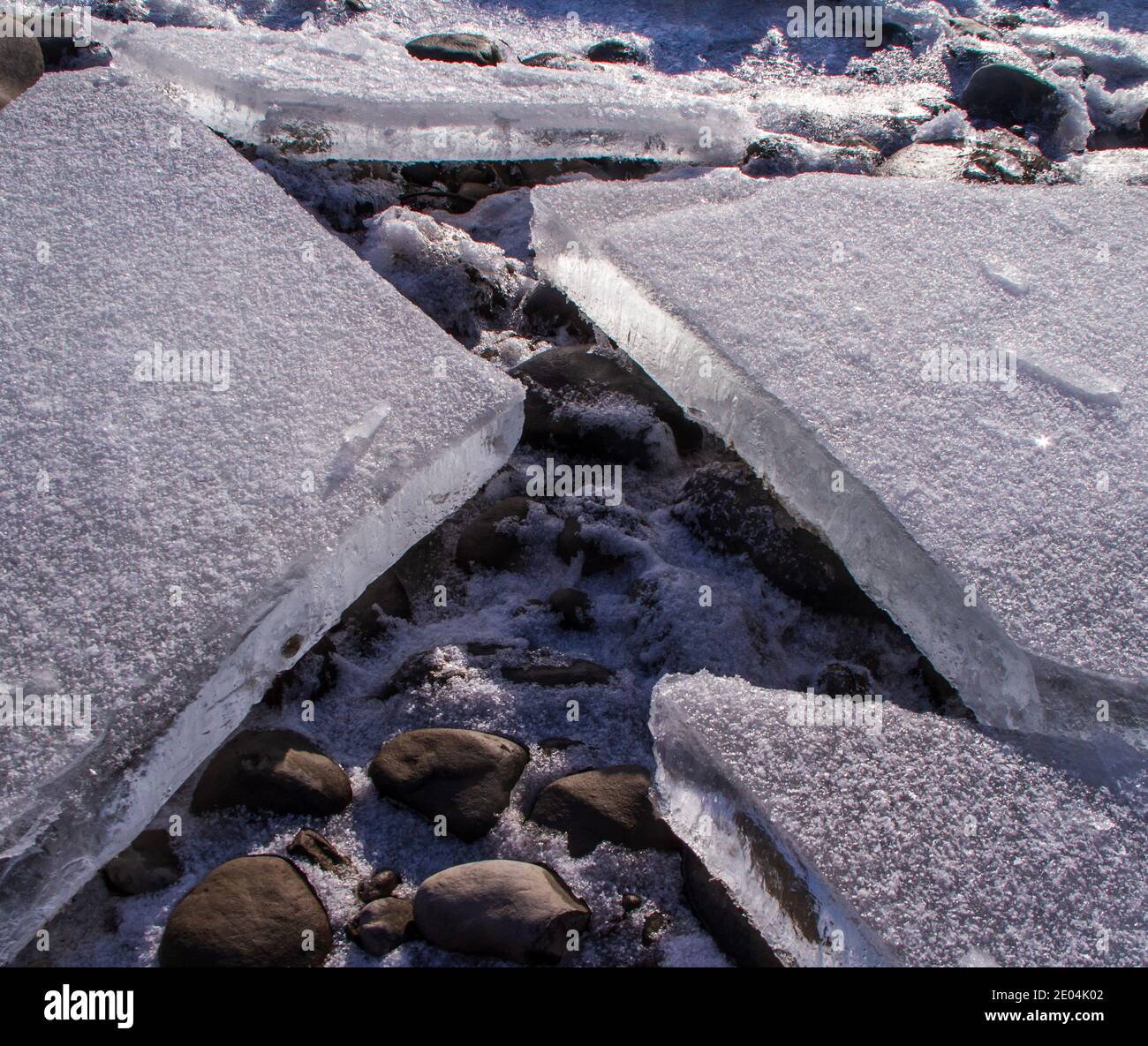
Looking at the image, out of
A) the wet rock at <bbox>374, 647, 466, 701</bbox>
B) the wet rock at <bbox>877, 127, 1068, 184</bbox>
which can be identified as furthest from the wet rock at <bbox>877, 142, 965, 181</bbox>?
the wet rock at <bbox>374, 647, 466, 701</bbox>

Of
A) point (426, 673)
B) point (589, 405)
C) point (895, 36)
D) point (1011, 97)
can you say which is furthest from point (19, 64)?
point (895, 36)

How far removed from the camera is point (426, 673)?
6.03 ft

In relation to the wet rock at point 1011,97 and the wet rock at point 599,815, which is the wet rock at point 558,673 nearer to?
the wet rock at point 599,815

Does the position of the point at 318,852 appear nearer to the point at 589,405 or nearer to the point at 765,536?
the point at 765,536

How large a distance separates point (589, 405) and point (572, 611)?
0.60 metres

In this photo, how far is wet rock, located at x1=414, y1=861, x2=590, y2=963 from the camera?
56.6 inches

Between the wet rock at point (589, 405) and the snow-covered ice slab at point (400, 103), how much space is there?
2.85ft

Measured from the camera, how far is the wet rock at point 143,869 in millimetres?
1550

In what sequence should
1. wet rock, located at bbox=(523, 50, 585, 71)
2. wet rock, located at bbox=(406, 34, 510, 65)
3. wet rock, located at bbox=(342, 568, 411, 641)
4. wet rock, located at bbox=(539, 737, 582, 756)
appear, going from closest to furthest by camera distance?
wet rock, located at bbox=(539, 737, 582, 756), wet rock, located at bbox=(342, 568, 411, 641), wet rock, located at bbox=(406, 34, 510, 65), wet rock, located at bbox=(523, 50, 585, 71)

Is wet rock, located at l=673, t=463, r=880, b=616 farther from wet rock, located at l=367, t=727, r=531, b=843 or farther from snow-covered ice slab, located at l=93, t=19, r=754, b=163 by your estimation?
snow-covered ice slab, located at l=93, t=19, r=754, b=163

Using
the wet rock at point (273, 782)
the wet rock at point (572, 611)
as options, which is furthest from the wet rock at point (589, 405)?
the wet rock at point (273, 782)

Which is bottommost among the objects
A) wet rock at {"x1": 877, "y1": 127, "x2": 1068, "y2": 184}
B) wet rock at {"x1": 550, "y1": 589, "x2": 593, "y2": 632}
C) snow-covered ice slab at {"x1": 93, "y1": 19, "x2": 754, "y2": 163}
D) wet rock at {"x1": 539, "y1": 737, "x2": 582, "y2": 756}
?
wet rock at {"x1": 539, "y1": 737, "x2": 582, "y2": 756}

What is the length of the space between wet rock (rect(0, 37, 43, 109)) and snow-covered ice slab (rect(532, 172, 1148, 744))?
5.30ft

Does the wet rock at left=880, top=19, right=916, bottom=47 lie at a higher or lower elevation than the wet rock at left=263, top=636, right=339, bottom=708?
higher
